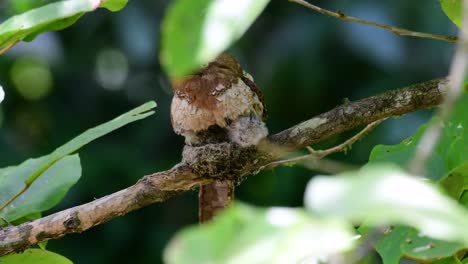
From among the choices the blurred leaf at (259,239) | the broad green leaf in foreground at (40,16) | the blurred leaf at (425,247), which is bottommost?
the blurred leaf at (425,247)

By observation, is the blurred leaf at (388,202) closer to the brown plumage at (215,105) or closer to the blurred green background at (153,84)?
the brown plumage at (215,105)

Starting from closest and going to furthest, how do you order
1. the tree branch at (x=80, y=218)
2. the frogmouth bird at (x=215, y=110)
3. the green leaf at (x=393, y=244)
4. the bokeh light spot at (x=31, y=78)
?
the green leaf at (x=393, y=244), the tree branch at (x=80, y=218), the frogmouth bird at (x=215, y=110), the bokeh light spot at (x=31, y=78)

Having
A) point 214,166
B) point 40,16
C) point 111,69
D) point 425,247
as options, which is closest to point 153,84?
point 111,69

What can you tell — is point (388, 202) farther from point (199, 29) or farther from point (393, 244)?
point (393, 244)

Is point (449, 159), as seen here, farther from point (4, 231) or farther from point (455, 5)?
point (4, 231)

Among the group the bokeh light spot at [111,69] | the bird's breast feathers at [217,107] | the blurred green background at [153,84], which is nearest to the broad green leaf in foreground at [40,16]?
the bird's breast feathers at [217,107]

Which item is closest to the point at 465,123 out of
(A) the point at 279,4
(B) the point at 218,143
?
(B) the point at 218,143
